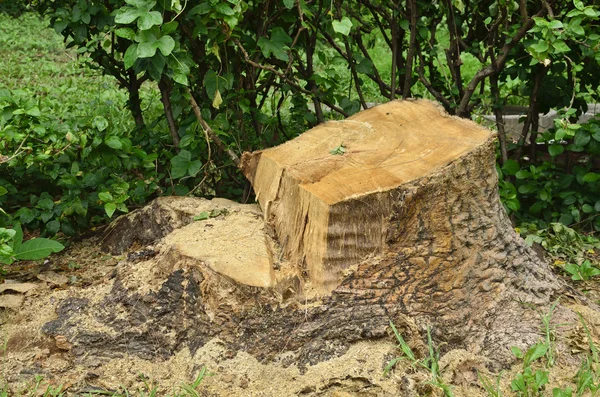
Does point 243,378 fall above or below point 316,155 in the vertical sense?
below

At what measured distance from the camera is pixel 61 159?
376cm

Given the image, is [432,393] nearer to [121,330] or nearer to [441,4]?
[121,330]

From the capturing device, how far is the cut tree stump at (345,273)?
272 centimetres

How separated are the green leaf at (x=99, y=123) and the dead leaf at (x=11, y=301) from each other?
0.79 m

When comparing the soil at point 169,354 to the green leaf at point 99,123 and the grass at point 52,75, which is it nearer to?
the green leaf at point 99,123

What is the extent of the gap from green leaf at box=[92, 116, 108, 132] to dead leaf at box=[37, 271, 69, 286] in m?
0.67

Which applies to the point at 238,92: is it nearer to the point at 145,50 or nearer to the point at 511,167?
the point at 145,50

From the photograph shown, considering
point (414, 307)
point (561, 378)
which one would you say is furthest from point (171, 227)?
point (561, 378)

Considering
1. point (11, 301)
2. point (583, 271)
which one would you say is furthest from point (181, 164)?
point (583, 271)

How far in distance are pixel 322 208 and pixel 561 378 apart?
1009mm

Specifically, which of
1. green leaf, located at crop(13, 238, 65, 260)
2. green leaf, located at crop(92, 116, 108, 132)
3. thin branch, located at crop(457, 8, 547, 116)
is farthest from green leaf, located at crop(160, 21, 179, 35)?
thin branch, located at crop(457, 8, 547, 116)

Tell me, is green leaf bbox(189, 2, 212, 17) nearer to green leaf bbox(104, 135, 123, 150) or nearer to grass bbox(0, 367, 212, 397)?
green leaf bbox(104, 135, 123, 150)

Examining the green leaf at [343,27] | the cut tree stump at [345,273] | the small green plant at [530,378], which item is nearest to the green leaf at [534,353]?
the small green plant at [530,378]

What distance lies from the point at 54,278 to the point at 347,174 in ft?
4.72
